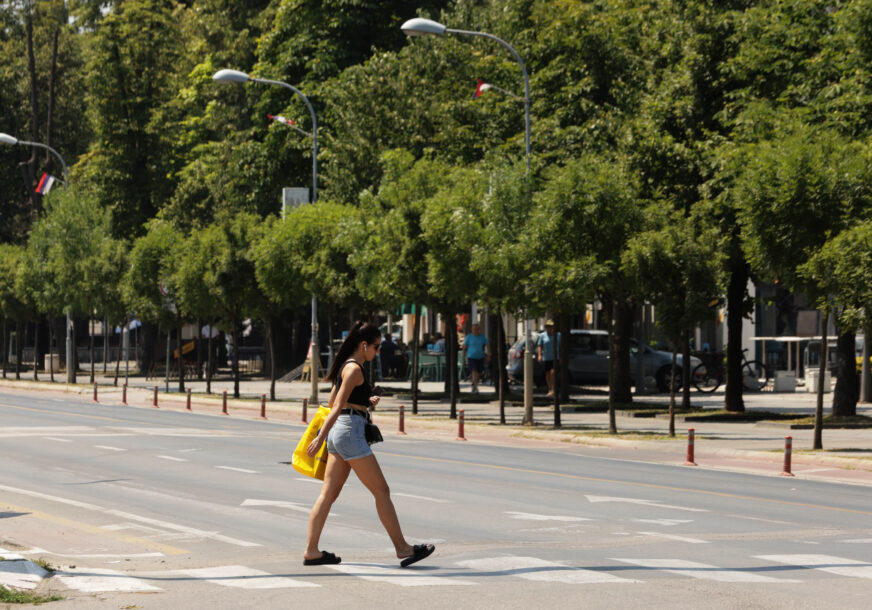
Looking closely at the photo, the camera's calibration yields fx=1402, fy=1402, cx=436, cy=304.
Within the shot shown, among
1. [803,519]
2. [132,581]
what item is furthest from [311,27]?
[132,581]

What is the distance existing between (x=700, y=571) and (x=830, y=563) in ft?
4.07

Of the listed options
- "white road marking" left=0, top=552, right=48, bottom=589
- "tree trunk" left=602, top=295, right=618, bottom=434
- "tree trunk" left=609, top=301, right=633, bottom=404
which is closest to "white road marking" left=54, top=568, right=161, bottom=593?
"white road marking" left=0, top=552, right=48, bottom=589

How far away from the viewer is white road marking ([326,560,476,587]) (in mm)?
9812

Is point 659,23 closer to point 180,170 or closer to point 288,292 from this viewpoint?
point 288,292

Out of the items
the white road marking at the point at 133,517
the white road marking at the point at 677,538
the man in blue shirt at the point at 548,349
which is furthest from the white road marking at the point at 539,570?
the man in blue shirt at the point at 548,349

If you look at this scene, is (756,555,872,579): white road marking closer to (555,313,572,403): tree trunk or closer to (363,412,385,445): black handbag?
(363,412,385,445): black handbag

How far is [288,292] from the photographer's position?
3772cm

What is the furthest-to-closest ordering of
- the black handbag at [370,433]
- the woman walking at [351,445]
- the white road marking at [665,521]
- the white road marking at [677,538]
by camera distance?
the white road marking at [665,521]
the white road marking at [677,538]
the black handbag at [370,433]
the woman walking at [351,445]

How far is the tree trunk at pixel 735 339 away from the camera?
105 feet

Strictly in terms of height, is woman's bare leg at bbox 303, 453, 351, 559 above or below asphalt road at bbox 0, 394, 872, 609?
above

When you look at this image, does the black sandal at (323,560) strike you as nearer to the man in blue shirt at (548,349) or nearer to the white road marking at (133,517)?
the white road marking at (133,517)

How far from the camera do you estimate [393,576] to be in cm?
1012

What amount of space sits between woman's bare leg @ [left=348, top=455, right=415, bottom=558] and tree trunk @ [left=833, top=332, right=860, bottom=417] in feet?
66.3

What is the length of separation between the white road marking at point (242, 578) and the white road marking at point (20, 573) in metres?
0.91
